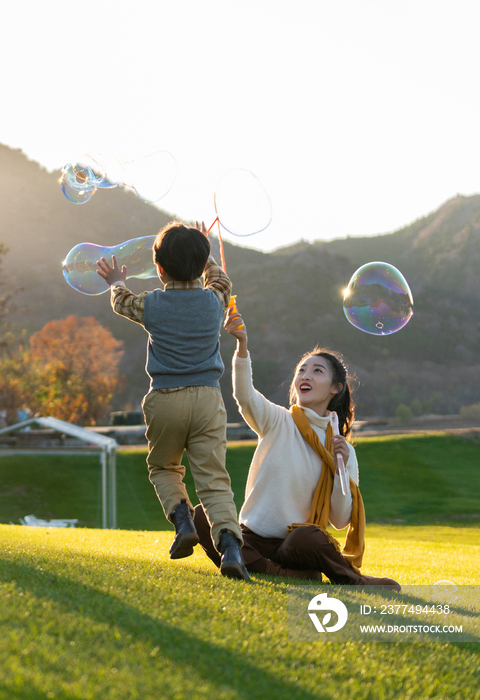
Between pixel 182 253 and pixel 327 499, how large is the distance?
68.4 inches

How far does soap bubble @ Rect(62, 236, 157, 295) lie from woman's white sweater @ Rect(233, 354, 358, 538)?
1602 millimetres

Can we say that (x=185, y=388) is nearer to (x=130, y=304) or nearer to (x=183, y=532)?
(x=130, y=304)

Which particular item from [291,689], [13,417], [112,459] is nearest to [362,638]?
[291,689]

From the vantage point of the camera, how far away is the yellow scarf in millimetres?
3754

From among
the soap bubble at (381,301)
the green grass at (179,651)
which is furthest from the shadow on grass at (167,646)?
the soap bubble at (381,301)

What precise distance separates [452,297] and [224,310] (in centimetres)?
9943

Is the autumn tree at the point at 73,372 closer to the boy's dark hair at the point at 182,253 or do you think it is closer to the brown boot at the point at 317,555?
the boy's dark hair at the point at 182,253

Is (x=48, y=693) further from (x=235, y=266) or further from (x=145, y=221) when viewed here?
(x=145, y=221)

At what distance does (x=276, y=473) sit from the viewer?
380cm

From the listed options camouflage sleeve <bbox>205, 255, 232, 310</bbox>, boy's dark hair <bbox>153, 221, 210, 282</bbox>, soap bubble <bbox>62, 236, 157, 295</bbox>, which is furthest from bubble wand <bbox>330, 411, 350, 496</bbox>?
soap bubble <bbox>62, 236, 157, 295</bbox>

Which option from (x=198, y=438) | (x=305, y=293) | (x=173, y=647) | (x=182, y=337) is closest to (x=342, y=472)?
(x=198, y=438)

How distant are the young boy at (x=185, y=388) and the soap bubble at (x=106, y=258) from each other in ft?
4.57

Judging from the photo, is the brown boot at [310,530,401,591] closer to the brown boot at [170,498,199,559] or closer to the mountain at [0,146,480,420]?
the brown boot at [170,498,199,559]

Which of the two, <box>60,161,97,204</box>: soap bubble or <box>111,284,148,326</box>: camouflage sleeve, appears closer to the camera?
<box>111,284,148,326</box>: camouflage sleeve
